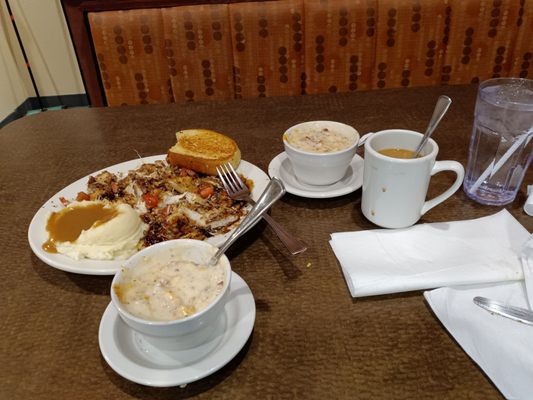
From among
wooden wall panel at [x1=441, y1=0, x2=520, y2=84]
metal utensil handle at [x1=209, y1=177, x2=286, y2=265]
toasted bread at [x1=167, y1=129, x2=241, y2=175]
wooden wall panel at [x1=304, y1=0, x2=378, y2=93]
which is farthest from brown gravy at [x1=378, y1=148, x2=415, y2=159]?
wooden wall panel at [x1=441, y1=0, x2=520, y2=84]

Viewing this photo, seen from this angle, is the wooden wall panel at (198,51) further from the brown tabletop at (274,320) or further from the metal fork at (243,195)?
the metal fork at (243,195)

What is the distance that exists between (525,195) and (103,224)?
961mm

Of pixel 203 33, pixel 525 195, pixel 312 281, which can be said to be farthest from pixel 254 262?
pixel 203 33

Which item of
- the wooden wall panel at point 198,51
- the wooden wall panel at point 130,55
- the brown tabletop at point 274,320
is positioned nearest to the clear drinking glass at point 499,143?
the brown tabletop at point 274,320

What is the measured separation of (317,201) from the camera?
1.11 m

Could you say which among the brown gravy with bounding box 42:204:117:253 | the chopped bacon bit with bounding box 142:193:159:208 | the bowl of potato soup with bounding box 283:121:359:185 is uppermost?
the bowl of potato soup with bounding box 283:121:359:185

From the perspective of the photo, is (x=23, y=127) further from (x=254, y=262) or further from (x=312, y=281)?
(x=312, y=281)

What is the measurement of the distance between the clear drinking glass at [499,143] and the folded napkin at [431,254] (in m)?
0.12

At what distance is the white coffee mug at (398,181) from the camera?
2.99ft

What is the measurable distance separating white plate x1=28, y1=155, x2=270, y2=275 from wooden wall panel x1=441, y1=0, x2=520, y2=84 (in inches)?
52.0

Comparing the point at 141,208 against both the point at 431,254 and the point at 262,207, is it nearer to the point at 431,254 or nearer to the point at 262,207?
the point at 262,207

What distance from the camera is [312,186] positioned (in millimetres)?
1130

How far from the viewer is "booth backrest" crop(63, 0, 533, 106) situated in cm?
188

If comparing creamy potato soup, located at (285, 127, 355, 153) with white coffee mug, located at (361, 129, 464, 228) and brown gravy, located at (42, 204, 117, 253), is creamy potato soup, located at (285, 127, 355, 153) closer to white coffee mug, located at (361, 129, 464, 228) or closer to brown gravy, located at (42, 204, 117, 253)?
white coffee mug, located at (361, 129, 464, 228)
